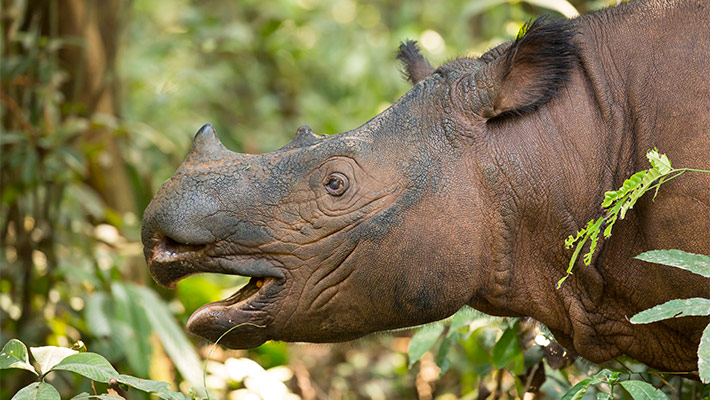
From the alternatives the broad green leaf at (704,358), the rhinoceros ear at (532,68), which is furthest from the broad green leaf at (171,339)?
the broad green leaf at (704,358)

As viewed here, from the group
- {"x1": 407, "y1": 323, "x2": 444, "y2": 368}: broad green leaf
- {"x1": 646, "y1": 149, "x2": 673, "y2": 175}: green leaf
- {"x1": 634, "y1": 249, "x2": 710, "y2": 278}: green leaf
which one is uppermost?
{"x1": 646, "y1": 149, "x2": 673, "y2": 175}: green leaf

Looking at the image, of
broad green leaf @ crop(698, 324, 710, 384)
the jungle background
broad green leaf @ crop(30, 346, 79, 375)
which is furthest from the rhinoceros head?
broad green leaf @ crop(698, 324, 710, 384)

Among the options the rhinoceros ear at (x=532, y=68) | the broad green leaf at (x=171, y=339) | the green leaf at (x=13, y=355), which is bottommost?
the broad green leaf at (x=171, y=339)

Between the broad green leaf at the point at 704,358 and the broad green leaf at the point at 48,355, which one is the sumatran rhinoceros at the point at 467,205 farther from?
the broad green leaf at the point at 704,358

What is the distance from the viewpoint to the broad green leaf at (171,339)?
4.56m

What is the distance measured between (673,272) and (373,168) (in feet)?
3.53

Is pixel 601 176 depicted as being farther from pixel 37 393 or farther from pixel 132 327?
pixel 132 327

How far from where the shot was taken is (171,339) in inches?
187

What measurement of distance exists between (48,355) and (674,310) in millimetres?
1846

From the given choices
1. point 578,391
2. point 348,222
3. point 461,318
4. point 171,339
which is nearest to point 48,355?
point 348,222

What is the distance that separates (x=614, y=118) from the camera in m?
3.12

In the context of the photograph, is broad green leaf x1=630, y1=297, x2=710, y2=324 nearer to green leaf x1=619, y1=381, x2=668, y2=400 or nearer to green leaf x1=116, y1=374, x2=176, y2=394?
green leaf x1=619, y1=381, x2=668, y2=400

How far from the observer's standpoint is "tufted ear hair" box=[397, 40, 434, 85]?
3.70m

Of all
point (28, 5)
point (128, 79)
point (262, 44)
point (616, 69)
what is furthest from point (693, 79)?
point (262, 44)
